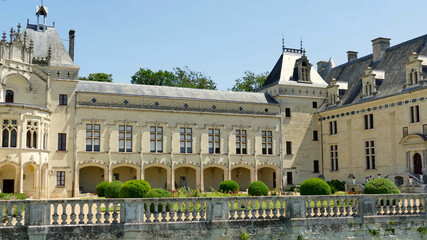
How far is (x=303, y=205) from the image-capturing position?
39.1 ft

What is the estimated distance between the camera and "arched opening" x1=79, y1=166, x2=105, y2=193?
3173 cm

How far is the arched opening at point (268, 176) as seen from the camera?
36.8 metres

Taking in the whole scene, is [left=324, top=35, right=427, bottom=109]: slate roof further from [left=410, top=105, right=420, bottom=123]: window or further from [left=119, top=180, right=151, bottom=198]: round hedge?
[left=119, top=180, right=151, bottom=198]: round hedge

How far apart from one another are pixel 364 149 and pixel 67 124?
19.8m

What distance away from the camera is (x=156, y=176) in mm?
33625

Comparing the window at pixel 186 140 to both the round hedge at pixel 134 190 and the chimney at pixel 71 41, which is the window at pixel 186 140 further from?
the round hedge at pixel 134 190

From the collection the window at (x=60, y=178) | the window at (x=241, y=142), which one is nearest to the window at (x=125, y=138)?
the window at (x=60, y=178)

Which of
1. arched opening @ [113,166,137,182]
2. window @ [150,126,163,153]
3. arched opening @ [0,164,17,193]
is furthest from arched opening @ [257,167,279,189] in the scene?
arched opening @ [0,164,17,193]

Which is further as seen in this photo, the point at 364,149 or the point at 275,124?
the point at 275,124

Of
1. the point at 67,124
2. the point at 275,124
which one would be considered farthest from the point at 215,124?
the point at 67,124

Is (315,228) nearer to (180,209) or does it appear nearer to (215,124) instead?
(180,209)

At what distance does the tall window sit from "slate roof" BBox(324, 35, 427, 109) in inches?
872

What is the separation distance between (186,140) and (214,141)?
83.7 inches

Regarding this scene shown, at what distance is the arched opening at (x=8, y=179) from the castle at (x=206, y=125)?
6 centimetres
